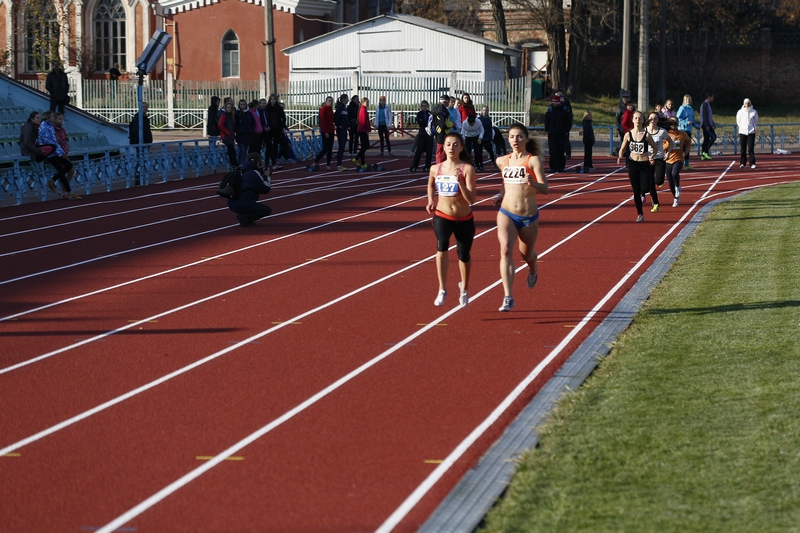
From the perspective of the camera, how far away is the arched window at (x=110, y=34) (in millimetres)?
53156

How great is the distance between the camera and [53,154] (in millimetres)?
21031

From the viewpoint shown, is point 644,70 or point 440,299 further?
point 644,70

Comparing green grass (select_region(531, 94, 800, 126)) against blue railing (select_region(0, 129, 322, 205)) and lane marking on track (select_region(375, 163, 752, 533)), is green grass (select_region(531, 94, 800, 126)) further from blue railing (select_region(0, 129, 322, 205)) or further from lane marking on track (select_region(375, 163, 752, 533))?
lane marking on track (select_region(375, 163, 752, 533))

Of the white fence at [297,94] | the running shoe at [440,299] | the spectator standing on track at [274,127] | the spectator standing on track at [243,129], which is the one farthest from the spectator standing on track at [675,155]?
the white fence at [297,94]

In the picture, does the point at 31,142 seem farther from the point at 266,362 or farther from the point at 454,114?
the point at 266,362

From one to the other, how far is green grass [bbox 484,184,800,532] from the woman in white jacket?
1683 cm

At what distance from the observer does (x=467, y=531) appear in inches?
204

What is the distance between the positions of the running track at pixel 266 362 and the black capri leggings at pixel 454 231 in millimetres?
628

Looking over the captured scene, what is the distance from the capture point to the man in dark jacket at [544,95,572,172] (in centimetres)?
2598

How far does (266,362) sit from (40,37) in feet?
156

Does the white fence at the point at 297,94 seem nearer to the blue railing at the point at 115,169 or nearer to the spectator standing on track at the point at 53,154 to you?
the blue railing at the point at 115,169

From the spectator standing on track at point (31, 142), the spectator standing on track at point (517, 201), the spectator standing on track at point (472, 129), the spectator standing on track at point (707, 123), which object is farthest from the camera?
the spectator standing on track at point (707, 123)

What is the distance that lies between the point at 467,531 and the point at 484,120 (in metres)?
22.9

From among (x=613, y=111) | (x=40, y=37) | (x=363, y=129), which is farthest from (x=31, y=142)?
(x=40, y=37)
